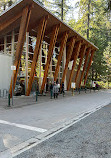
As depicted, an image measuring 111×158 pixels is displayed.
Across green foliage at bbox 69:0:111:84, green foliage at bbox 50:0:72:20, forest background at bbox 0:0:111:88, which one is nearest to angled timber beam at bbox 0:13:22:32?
forest background at bbox 0:0:111:88

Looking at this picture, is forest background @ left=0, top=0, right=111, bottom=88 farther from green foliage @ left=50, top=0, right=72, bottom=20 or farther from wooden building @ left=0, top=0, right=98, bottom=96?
wooden building @ left=0, top=0, right=98, bottom=96

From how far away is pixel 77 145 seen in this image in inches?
166

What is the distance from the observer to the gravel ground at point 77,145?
363cm

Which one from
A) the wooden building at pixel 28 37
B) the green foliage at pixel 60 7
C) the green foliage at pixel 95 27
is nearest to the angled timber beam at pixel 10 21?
the wooden building at pixel 28 37

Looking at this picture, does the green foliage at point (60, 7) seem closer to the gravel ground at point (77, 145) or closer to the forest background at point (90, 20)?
the forest background at point (90, 20)

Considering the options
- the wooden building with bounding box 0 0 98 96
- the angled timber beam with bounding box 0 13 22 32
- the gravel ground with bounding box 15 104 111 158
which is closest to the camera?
the gravel ground with bounding box 15 104 111 158

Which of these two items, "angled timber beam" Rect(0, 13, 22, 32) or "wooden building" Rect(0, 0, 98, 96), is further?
"angled timber beam" Rect(0, 13, 22, 32)

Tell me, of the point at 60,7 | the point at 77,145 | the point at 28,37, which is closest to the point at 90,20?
the point at 60,7

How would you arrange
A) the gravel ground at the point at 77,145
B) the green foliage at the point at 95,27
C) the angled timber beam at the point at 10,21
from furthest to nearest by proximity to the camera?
the green foliage at the point at 95,27 < the angled timber beam at the point at 10,21 < the gravel ground at the point at 77,145

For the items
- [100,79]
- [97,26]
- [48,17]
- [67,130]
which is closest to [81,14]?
[97,26]

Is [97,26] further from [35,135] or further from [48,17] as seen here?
[35,135]

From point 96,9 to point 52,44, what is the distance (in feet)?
81.4

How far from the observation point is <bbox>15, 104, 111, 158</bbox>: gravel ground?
11.9ft

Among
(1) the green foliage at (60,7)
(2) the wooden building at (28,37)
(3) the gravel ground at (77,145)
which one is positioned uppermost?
(1) the green foliage at (60,7)
